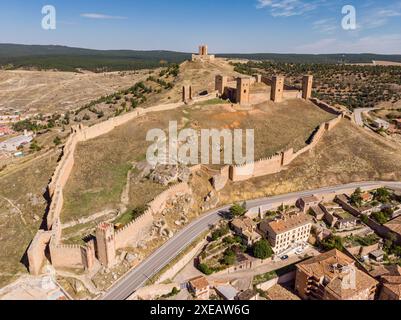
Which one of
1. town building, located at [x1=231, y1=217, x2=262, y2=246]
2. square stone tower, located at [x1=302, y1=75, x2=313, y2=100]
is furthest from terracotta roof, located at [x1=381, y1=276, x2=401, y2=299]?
square stone tower, located at [x1=302, y1=75, x2=313, y2=100]

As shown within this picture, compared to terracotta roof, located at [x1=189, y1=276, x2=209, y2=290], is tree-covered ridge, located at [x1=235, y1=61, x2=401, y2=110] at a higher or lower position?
higher

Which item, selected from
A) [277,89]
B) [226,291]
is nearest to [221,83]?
[277,89]

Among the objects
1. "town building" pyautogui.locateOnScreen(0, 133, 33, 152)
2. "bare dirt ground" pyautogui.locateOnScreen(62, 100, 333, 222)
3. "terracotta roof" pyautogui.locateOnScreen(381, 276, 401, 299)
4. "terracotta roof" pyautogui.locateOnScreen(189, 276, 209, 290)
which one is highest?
"bare dirt ground" pyautogui.locateOnScreen(62, 100, 333, 222)

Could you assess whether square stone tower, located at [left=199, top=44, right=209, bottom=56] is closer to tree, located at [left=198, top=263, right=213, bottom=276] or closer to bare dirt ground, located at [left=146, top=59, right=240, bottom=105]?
bare dirt ground, located at [left=146, top=59, right=240, bottom=105]

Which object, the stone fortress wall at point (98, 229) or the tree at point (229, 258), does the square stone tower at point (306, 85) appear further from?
the tree at point (229, 258)
